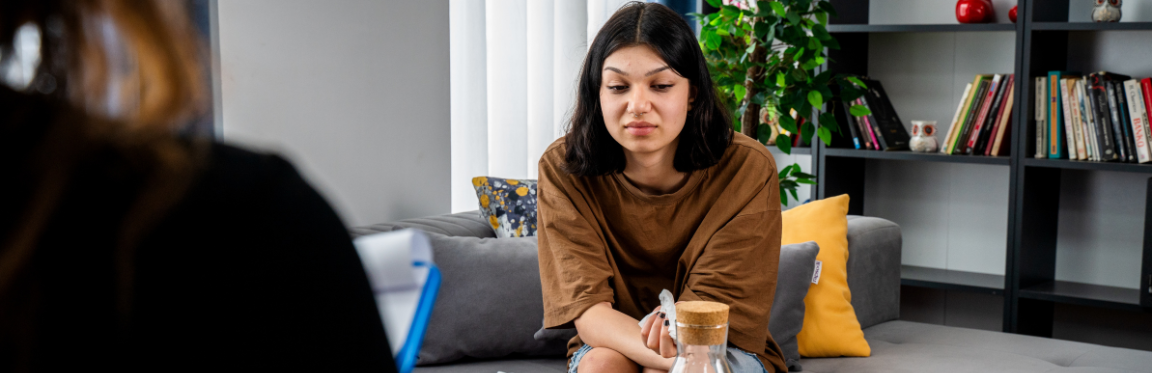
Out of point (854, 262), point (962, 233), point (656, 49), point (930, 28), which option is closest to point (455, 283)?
point (656, 49)

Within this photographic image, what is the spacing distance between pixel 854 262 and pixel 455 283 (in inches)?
39.0

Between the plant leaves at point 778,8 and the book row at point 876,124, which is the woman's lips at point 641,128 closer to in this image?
the plant leaves at point 778,8

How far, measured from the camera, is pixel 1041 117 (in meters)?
2.62

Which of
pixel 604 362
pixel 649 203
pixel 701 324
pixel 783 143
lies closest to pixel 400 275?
pixel 701 324

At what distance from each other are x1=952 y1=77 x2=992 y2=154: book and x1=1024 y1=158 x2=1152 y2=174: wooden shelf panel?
219 millimetres

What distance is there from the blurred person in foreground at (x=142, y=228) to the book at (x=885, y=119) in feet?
→ 9.43

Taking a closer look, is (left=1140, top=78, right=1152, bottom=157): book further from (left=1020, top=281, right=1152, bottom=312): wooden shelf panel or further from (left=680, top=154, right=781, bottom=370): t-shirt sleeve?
(left=680, top=154, right=781, bottom=370): t-shirt sleeve

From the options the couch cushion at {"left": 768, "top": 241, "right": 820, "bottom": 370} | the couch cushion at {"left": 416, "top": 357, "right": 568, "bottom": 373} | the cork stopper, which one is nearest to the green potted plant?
the couch cushion at {"left": 768, "top": 241, "right": 820, "bottom": 370}

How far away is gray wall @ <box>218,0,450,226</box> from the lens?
6.01 ft

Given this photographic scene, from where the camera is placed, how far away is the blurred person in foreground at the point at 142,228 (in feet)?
0.84

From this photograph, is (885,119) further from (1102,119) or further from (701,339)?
(701,339)

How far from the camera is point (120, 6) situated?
0.27m

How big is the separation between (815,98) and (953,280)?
33.3 inches

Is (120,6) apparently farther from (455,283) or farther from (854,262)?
(854,262)
